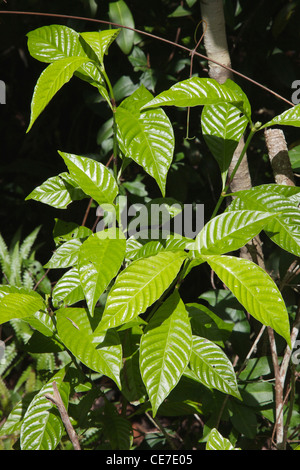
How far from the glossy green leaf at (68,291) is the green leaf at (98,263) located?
0.14 meters

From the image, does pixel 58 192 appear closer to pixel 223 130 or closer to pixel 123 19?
pixel 223 130

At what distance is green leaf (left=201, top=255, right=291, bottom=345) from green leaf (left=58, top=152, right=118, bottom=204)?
0.79 ft

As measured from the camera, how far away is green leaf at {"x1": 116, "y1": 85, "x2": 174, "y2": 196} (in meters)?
0.82

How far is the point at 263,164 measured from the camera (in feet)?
4.95

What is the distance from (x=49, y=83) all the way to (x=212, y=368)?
0.63m

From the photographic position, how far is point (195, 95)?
81 centimetres

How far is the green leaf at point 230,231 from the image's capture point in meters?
0.76

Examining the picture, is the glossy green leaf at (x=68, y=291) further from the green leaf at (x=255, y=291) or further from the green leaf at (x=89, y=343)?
the green leaf at (x=255, y=291)

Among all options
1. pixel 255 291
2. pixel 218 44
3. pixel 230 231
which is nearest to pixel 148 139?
pixel 230 231

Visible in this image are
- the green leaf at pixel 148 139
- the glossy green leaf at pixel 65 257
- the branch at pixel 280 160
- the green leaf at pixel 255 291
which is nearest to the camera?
the green leaf at pixel 255 291

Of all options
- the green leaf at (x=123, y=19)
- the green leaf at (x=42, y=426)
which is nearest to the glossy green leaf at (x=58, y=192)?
the green leaf at (x=42, y=426)
